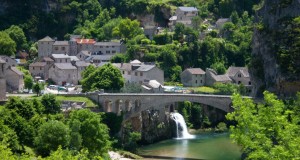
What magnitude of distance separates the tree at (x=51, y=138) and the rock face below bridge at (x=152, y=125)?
2201 centimetres

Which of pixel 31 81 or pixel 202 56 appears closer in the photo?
pixel 31 81

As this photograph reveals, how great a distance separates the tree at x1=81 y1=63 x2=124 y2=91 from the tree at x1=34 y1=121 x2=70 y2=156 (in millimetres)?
24480

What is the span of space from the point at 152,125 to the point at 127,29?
37.0 metres

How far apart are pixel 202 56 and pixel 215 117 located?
20.3 m

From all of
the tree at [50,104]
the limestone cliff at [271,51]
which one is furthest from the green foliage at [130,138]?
the limestone cliff at [271,51]

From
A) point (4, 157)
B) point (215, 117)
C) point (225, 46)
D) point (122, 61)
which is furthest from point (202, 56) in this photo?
point (4, 157)

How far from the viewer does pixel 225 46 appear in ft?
355

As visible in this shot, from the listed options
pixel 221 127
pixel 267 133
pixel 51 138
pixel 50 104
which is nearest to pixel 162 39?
pixel 221 127

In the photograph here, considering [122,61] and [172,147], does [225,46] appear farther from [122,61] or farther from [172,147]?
[172,147]

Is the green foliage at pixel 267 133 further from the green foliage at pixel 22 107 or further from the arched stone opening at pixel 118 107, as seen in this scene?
the arched stone opening at pixel 118 107

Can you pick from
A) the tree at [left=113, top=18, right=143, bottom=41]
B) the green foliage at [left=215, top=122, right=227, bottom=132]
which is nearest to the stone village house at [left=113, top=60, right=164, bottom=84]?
the green foliage at [left=215, top=122, right=227, bottom=132]

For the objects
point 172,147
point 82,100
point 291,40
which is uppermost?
point 291,40

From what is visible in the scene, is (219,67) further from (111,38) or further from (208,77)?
(111,38)

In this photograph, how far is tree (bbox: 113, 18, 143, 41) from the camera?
355ft
